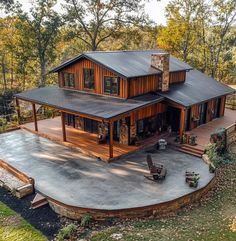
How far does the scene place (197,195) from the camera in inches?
509

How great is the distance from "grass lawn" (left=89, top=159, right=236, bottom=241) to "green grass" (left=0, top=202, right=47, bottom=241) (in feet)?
7.73

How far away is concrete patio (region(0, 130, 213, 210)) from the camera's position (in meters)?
12.3

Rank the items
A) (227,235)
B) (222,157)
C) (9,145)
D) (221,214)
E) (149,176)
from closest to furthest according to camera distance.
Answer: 1. (227,235)
2. (221,214)
3. (149,176)
4. (222,157)
5. (9,145)

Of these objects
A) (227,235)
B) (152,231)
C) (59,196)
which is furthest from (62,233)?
(227,235)

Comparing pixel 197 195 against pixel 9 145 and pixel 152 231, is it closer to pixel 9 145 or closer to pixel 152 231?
pixel 152 231

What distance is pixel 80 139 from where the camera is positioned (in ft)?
62.6

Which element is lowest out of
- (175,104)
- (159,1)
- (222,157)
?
(222,157)

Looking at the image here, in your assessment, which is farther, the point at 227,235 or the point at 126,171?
the point at 126,171

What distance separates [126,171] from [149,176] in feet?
4.68

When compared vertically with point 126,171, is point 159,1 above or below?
above

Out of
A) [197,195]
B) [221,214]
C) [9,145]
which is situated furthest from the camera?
[9,145]

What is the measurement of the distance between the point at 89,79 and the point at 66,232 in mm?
11785

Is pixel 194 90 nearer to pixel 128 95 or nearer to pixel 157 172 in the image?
pixel 128 95

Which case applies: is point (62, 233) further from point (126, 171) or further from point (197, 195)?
point (197, 195)
